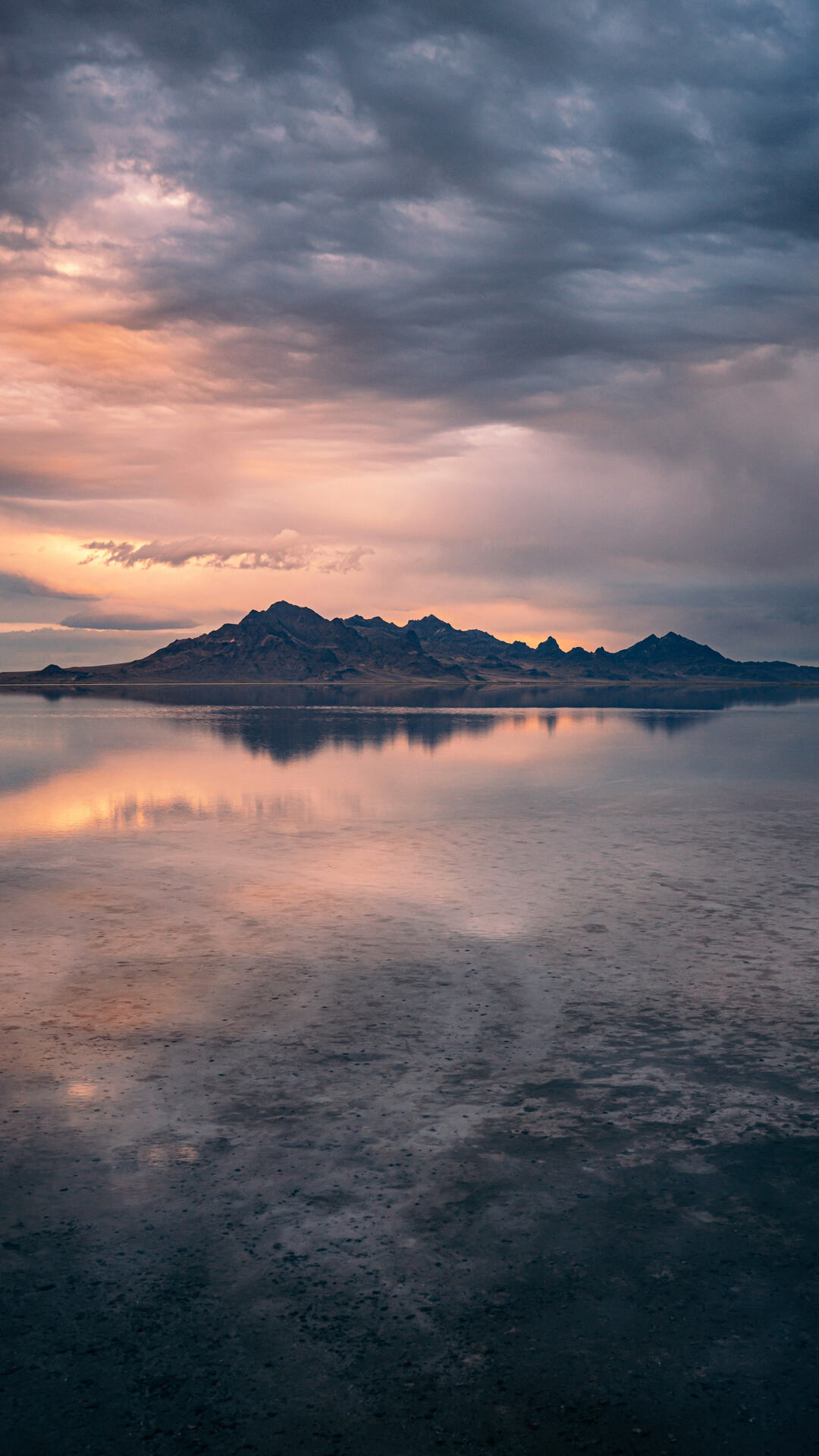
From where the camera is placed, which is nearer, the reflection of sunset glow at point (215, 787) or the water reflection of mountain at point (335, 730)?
the reflection of sunset glow at point (215, 787)

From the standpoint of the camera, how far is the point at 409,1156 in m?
10.1

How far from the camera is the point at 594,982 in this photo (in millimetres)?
15711

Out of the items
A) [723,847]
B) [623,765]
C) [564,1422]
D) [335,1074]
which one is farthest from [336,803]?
[564,1422]

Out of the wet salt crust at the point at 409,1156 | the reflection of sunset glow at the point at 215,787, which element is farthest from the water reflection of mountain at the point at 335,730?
the wet salt crust at the point at 409,1156

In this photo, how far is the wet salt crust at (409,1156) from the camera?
6.99 m

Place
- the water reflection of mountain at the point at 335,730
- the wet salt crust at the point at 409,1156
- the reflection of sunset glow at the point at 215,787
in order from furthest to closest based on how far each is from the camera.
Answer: the water reflection of mountain at the point at 335,730, the reflection of sunset glow at the point at 215,787, the wet salt crust at the point at 409,1156

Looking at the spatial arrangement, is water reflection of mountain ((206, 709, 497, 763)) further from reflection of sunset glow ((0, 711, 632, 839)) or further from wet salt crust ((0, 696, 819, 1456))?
wet salt crust ((0, 696, 819, 1456))

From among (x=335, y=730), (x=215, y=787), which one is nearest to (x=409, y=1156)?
(x=215, y=787)

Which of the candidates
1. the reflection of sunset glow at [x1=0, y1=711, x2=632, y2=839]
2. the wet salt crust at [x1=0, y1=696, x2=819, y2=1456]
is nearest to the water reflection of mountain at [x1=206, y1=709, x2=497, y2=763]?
the reflection of sunset glow at [x1=0, y1=711, x2=632, y2=839]

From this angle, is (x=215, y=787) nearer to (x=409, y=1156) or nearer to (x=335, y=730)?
(x=409, y=1156)

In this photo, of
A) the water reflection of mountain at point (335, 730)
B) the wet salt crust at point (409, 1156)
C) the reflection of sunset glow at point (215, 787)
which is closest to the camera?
the wet salt crust at point (409, 1156)

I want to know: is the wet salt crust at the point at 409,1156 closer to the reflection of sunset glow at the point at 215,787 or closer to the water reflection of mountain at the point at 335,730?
the reflection of sunset glow at the point at 215,787

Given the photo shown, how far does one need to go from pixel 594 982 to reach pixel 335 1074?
5.18 meters

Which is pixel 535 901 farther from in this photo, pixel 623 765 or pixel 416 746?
pixel 416 746
